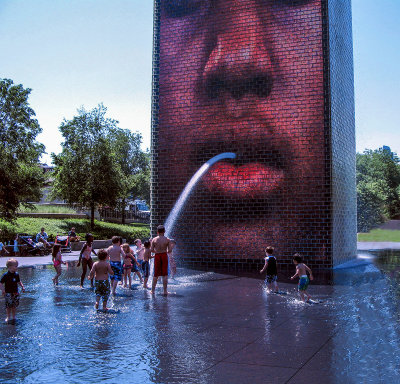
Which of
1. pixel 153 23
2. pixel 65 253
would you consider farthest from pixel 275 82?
pixel 65 253

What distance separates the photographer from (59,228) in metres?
37.4

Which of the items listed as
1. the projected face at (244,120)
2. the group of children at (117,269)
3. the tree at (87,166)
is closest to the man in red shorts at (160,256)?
the group of children at (117,269)

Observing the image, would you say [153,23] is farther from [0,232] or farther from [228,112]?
[0,232]

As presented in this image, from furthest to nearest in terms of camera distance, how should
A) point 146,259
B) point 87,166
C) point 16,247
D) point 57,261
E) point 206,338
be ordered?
point 87,166
point 16,247
point 57,261
point 146,259
point 206,338

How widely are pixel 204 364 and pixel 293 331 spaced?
207 centimetres

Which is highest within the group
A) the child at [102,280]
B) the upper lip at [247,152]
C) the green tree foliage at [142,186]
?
the green tree foliage at [142,186]

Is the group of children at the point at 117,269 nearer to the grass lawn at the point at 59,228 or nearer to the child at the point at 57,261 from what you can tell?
the child at the point at 57,261

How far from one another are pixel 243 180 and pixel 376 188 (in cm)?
3878

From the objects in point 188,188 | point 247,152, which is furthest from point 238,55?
point 188,188

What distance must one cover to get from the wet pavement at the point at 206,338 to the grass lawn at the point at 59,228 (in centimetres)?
2334

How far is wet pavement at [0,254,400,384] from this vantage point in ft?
16.5

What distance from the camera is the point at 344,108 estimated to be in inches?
742

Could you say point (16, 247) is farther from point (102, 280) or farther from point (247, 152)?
point (102, 280)

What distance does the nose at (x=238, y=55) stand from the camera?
56.6 feet
